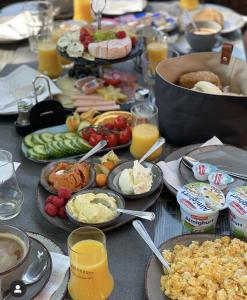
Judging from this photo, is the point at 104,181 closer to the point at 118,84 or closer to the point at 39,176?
the point at 39,176

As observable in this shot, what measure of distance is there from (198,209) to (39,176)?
0.57 m

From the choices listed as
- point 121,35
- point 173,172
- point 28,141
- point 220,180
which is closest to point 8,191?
point 28,141

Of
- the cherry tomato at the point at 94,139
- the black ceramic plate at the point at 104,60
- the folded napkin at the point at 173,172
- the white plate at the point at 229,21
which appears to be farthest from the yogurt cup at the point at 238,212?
the white plate at the point at 229,21

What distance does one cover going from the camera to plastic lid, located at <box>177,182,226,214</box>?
1062mm

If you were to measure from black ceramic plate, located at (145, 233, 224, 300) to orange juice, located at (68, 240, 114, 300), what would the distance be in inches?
3.6

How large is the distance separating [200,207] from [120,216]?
0.23 metres

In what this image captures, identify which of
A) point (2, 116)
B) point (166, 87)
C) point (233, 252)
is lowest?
point (2, 116)

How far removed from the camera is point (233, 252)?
3.32 feet

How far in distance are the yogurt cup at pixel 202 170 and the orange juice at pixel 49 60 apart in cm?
101

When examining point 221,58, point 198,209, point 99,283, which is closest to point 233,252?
point 198,209

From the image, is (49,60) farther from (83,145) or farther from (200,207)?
(200,207)

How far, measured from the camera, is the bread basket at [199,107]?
1.37 metres

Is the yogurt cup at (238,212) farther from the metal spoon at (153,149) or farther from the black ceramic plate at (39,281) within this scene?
the black ceramic plate at (39,281)

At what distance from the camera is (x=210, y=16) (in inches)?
93.8
